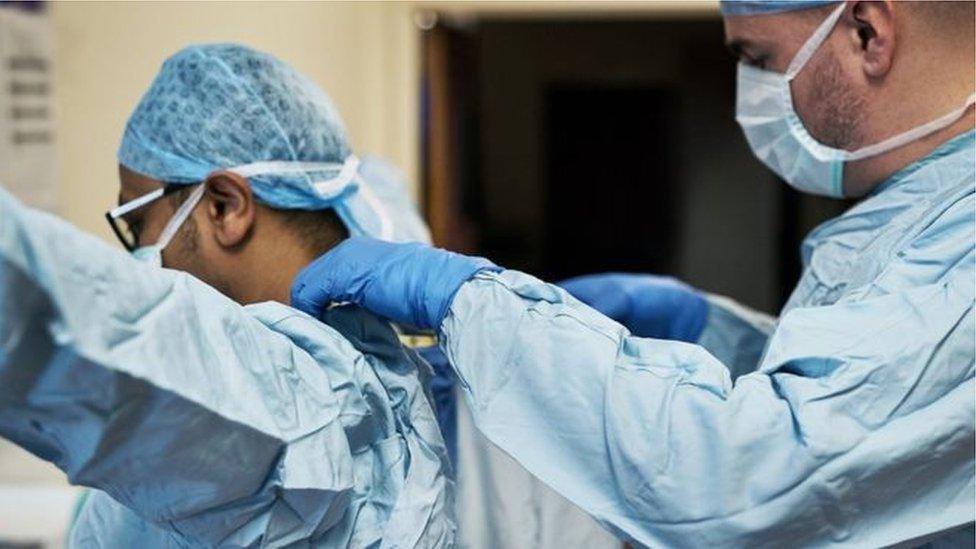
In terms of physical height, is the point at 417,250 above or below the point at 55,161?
above

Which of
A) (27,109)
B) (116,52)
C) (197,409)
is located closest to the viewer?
(197,409)

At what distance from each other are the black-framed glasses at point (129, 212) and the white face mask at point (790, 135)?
70cm

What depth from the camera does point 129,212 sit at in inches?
54.1

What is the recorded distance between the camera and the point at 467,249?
4.60 metres

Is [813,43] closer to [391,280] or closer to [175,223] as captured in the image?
[391,280]

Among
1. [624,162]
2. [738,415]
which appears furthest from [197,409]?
[624,162]

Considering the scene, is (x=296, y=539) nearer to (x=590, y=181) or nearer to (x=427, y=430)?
(x=427, y=430)

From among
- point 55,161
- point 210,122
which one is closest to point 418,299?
point 210,122

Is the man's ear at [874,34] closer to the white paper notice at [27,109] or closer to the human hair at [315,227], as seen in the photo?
the human hair at [315,227]

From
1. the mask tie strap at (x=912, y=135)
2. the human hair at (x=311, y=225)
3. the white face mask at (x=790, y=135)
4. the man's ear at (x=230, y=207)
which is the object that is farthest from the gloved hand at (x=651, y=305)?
the man's ear at (x=230, y=207)

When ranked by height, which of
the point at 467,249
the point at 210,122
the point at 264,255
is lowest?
the point at 467,249

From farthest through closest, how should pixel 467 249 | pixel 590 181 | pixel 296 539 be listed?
pixel 590 181 < pixel 467 249 < pixel 296 539

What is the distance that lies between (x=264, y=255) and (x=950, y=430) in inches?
26.8

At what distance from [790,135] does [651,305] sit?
0.38 meters
